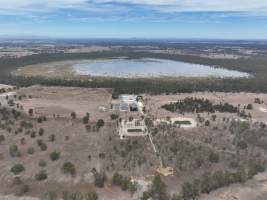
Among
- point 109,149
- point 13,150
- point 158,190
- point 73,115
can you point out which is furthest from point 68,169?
point 73,115

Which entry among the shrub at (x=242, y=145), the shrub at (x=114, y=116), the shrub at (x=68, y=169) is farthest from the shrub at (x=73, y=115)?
the shrub at (x=242, y=145)

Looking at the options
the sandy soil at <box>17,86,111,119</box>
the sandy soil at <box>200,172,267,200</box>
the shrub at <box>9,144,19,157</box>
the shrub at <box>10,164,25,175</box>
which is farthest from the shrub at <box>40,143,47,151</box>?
the sandy soil at <box>200,172,267,200</box>

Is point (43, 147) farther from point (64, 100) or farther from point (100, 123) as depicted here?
point (64, 100)

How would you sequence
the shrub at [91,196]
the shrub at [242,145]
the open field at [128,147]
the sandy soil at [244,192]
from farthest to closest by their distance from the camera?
1. the shrub at [242,145]
2. the open field at [128,147]
3. the sandy soil at [244,192]
4. the shrub at [91,196]

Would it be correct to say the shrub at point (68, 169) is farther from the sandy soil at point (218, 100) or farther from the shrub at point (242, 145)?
the sandy soil at point (218, 100)

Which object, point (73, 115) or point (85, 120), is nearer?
point (85, 120)

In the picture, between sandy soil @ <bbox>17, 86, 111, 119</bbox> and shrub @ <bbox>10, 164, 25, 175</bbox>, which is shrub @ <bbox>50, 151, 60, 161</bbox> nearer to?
shrub @ <bbox>10, 164, 25, 175</bbox>

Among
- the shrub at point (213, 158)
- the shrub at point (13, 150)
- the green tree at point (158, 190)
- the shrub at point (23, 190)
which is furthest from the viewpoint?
the shrub at point (13, 150)

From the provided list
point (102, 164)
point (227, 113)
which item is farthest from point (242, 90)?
point (102, 164)

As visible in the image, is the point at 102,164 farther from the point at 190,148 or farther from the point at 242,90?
the point at 242,90
